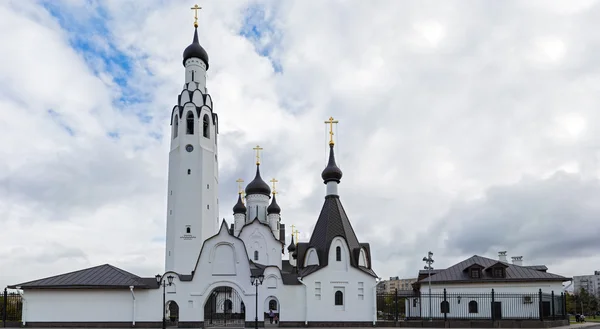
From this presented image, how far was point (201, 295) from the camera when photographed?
2717 cm

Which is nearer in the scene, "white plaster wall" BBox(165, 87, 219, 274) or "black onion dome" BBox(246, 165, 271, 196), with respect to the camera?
"white plaster wall" BBox(165, 87, 219, 274)

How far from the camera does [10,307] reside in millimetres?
28531

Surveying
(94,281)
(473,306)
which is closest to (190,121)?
(94,281)

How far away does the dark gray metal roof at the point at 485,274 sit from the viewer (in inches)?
1198

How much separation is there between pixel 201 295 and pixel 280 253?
14898mm

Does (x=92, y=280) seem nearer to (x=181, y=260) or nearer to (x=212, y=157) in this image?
(x=181, y=260)

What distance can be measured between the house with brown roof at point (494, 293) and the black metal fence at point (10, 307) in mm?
21018

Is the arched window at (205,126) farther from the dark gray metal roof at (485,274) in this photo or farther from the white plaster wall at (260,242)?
the dark gray metal roof at (485,274)

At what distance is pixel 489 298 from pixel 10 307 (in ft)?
85.4

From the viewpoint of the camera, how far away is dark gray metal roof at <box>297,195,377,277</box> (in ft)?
96.1

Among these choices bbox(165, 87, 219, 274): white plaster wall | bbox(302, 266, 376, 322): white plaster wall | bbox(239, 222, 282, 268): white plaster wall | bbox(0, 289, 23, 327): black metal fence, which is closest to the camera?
bbox(0, 289, 23, 327): black metal fence

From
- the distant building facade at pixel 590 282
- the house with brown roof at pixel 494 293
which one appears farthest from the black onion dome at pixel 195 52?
the distant building facade at pixel 590 282

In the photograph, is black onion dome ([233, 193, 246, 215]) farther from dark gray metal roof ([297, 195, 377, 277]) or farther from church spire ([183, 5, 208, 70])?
dark gray metal roof ([297, 195, 377, 277])

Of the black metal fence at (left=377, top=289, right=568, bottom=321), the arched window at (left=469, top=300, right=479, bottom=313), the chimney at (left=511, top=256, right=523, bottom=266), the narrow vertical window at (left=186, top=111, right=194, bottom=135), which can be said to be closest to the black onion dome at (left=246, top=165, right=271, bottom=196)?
the narrow vertical window at (left=186, top=111, right=194, bottom=135)
